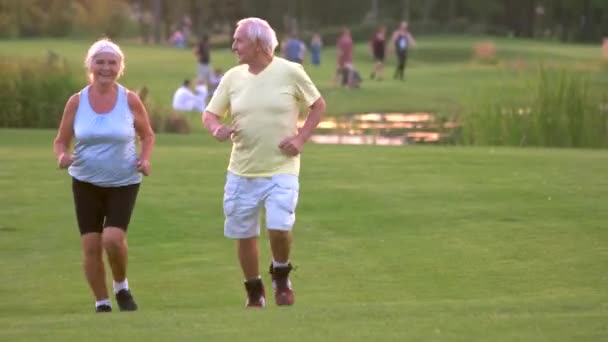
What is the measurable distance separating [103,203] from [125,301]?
67cm

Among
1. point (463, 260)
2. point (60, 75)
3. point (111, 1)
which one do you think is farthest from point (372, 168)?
point (111, 1)

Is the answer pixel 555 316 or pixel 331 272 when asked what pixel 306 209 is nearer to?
pixel 331 272

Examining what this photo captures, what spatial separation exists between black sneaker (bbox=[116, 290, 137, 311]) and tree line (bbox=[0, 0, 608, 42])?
2905 inches

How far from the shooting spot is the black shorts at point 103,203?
A: 9891mm

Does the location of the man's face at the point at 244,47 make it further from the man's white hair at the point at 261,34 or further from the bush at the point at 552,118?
the bush at the point at 552,118

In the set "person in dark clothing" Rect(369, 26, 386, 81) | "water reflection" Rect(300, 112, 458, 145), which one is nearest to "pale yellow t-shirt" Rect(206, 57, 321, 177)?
"water reflection" Rect(300, 112, 458, 145)

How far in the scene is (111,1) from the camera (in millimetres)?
92375

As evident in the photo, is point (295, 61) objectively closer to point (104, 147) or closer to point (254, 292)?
point (254, 292)

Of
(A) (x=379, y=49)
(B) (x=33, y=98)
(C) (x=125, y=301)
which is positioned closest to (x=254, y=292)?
(C) (x=125, y=301)

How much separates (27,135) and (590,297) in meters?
17.9

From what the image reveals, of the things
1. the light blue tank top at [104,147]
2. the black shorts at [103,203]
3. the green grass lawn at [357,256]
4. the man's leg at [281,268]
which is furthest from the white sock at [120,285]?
the man's leg at [281,268]

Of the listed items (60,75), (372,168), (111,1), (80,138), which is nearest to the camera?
(80,138)

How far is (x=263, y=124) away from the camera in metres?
Answer: 9.80

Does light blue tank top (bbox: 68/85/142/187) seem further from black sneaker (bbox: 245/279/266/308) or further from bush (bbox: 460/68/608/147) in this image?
bush (bbox: 460/68/608/147)
